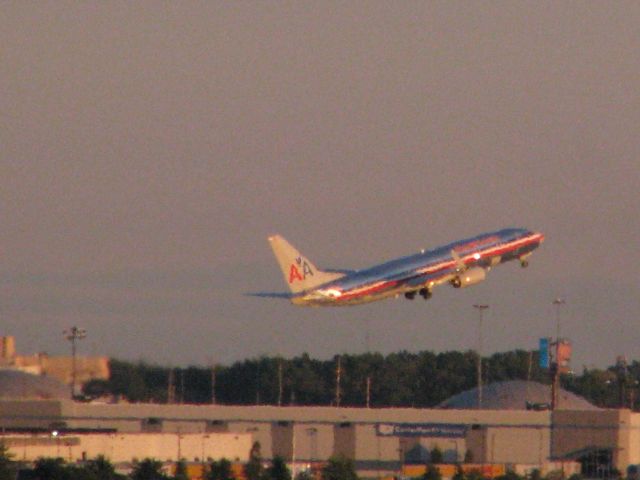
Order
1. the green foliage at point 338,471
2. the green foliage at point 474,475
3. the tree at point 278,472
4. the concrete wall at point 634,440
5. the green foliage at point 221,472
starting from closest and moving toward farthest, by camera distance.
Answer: the green foliage at point 221,472 → the tree at point 278,472 → the green foliage at point 338,471 → the green foliage at point 474,475 → the concrete wall at point 634,440

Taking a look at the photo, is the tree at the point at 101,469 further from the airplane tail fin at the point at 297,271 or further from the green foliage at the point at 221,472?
the airplane tail fin at the point at 297,271

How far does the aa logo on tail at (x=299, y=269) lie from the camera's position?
478 feet

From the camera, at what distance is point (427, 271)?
154m

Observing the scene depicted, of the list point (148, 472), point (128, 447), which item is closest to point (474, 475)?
point (148, 472)

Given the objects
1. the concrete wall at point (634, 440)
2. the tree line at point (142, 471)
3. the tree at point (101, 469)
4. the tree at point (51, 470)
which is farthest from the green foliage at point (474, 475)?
the concrete wall at point (634, 440)

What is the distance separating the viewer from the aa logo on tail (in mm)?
145625

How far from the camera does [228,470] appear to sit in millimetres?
141625

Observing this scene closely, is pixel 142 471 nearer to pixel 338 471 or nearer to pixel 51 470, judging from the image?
pixel 51 470

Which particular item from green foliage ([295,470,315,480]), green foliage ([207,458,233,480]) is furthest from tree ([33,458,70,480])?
green foliage ([295,470,315,480])

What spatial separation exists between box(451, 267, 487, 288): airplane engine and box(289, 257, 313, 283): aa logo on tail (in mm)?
16186

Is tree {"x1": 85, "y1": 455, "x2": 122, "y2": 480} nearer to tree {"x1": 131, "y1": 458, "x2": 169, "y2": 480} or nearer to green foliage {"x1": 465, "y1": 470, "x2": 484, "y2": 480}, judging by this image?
tree {"x1": 131, "y1": 458, "x2": 169, "y2": 480}

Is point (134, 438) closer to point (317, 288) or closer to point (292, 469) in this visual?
point (292, 469)

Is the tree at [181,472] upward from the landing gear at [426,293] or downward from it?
downward

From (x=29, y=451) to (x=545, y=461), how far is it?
67.5 meters
